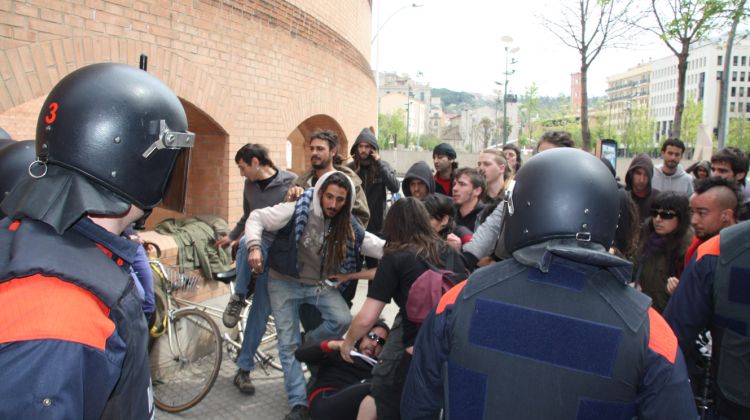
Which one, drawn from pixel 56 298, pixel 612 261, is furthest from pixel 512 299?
pixel 56 298

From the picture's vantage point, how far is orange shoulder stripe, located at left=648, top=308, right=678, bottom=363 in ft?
5.12

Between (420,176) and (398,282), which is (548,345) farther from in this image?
(420,176)

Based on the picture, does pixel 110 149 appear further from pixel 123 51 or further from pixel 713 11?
pixel 713 11

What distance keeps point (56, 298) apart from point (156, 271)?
3.44 meters

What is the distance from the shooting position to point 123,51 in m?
5.64

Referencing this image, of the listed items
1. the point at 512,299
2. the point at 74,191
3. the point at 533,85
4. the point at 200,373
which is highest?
the point at 533,85

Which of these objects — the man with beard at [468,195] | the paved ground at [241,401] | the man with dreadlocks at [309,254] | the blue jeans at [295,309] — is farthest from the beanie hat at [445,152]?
the paved ground at [241,401]

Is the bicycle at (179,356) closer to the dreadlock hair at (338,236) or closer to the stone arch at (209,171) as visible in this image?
the dreadlock hair at (338,236)

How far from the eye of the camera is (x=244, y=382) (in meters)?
4.63

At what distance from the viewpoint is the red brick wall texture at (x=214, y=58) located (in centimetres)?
480

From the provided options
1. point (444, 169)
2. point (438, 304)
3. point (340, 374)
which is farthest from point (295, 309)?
point (444, 169)

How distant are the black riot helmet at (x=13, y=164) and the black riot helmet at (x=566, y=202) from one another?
2.21m

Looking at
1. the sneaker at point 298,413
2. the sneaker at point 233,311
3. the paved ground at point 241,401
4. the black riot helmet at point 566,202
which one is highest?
the black riot helmet at point 566,202

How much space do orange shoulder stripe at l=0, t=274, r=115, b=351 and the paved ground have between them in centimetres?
334
